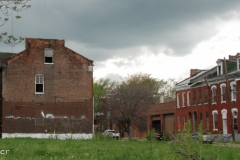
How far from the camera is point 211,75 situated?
2431 inches

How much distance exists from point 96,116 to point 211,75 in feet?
73.7

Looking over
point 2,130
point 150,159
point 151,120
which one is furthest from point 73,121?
point 150,159

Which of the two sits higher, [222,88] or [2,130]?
[222,88]

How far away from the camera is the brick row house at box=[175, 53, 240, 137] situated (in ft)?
179

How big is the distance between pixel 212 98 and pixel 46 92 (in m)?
23.4

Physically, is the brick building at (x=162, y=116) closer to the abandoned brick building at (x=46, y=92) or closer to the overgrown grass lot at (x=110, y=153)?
the abandoned brick building at (x=46, y=92)

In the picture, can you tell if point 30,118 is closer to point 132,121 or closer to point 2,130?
point 2,130

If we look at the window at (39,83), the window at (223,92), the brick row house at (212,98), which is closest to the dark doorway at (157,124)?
the brick row house at (212,98)

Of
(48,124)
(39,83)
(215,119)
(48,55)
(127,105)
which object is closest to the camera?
(48,124)

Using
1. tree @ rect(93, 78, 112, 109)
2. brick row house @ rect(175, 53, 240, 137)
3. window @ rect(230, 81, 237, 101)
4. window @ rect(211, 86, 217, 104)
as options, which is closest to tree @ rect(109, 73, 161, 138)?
brick row house @ rect(175, 53, 240, 137)

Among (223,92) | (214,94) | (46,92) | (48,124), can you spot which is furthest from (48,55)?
(214,94)

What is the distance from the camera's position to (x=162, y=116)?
2933 inches

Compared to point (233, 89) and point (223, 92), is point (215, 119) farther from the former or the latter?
point (233, 89)

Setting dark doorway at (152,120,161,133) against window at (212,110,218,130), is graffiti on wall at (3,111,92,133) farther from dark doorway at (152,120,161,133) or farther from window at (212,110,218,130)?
dark doorway at (152,120,161,133)
